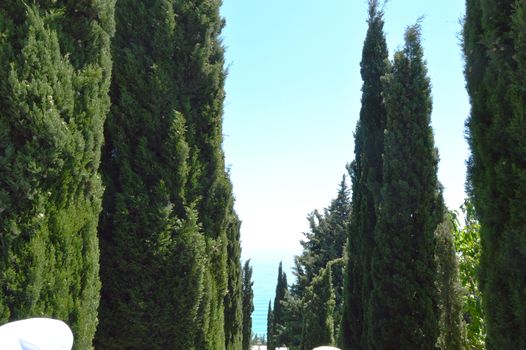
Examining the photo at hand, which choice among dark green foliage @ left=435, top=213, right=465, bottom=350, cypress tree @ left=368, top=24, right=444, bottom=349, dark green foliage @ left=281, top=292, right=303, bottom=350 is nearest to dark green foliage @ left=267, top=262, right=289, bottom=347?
dark green foliage @ left=281, top=292, right=303, bottom=350

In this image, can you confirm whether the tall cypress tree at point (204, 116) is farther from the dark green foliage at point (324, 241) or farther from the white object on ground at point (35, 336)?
the dark green foliage at point (324, 241)

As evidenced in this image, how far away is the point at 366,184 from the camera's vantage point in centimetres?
1022

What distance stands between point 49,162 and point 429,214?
6.96 m

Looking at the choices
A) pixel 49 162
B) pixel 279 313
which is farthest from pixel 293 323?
pixel 49 162

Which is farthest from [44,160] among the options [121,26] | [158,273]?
[121,26]

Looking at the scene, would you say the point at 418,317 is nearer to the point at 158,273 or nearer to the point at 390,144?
the point at 390,144

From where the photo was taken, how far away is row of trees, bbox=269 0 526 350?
413cm

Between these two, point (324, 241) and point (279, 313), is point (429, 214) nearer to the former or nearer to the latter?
point (324, 241)

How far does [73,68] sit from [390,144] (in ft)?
21.1

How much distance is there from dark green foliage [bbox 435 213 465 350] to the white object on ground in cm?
712

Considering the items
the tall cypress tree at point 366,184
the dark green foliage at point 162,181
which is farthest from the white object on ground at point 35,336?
the tall cypress tree at point 366,184

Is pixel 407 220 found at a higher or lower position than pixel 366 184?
Result: lower

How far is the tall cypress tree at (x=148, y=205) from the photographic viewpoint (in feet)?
18.7

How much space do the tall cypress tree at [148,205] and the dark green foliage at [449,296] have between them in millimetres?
4135
